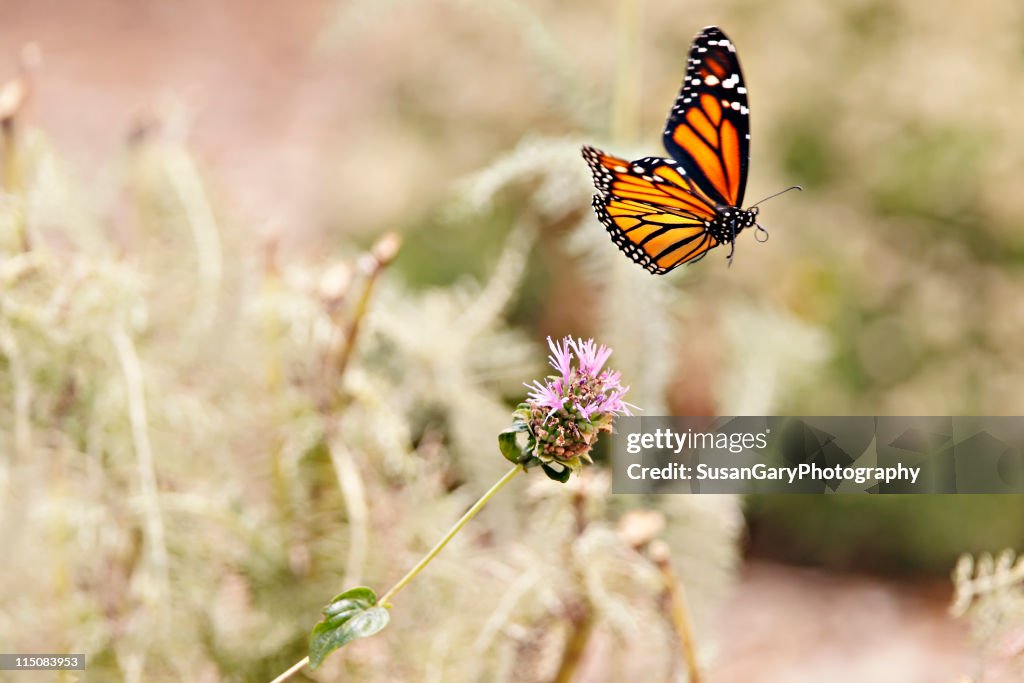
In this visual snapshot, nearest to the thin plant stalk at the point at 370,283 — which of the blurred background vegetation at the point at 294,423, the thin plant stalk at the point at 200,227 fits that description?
the blurred background vegetation at the point at 294,423

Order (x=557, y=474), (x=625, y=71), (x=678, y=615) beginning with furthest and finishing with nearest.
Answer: (x=625, y=71), (x=678, y=615), (x=557, y=474)

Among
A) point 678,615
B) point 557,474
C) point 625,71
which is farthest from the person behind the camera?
point 625,71

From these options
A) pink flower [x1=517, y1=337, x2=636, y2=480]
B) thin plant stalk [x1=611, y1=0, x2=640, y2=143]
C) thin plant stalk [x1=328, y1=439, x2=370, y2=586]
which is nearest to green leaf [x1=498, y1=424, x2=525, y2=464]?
pink flower [x1=517, y1=337, x2=636, y2=480]

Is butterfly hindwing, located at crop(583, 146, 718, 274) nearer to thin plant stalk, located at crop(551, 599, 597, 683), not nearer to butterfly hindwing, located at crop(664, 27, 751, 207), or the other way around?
butterfly hindwing, located at crop(664, 27, 751, 207)

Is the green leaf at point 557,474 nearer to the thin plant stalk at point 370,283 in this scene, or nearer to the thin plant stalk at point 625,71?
the thin plant stalk at point 370,283

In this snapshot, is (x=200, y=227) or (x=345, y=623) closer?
(x=345, y=623)

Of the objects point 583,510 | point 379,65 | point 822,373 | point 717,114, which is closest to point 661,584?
point 583,510

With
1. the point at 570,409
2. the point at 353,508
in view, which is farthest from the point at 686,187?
the point at 353,508

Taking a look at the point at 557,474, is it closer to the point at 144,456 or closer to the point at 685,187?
the point at 685,187
